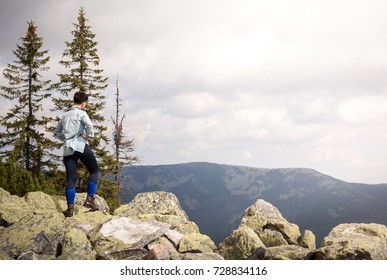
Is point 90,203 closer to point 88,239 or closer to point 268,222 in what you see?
point 88,239

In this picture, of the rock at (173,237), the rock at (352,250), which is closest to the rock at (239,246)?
the rock at (173,237)

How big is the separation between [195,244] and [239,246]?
2.05m

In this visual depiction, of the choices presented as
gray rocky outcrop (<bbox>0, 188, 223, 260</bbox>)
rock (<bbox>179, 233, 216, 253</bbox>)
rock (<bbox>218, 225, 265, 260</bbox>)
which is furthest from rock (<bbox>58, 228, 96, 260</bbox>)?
rock (<bbox>218, 225, 265, 260</bbox>)

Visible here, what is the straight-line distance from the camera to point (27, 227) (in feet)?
27.6

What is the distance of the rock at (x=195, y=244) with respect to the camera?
884 centimetres

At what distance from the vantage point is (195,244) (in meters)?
9.05

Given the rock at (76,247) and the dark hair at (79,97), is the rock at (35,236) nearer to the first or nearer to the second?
the rock at (76,247)

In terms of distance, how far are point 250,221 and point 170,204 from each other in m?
3.68

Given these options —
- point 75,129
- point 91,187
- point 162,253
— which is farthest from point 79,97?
point 162,253

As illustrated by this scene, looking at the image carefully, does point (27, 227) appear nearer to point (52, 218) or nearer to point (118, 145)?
point (52, 218)

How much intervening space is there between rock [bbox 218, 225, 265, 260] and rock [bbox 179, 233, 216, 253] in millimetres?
1253

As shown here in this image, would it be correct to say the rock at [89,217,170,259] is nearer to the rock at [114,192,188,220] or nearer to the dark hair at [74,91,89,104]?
the dark hair at [74,91,89,104]

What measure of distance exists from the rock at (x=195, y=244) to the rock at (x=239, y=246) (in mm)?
1253
